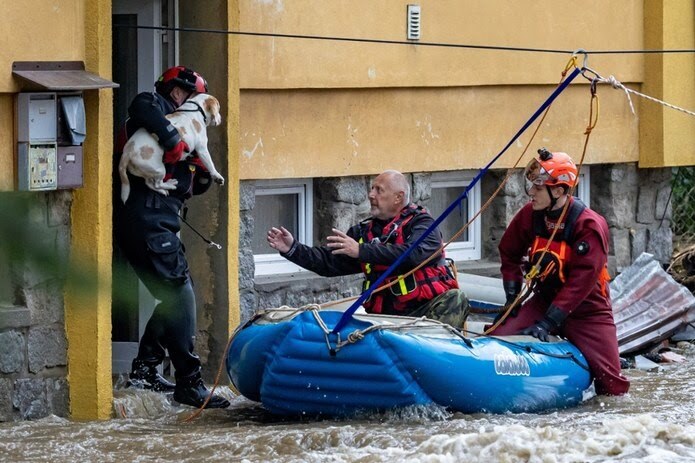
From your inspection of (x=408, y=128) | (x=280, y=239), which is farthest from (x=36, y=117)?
(x=408, y=128)

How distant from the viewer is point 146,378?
7125 millimetres

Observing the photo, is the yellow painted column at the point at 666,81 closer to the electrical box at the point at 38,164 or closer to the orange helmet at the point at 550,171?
the orange helmet at the point at 550,171

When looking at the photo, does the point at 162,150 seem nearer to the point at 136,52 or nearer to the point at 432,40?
the point at 136,52

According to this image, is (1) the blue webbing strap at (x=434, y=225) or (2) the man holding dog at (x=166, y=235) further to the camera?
(2) the man holding dog at (x=166, y=235)

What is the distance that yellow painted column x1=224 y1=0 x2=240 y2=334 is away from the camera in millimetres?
7504

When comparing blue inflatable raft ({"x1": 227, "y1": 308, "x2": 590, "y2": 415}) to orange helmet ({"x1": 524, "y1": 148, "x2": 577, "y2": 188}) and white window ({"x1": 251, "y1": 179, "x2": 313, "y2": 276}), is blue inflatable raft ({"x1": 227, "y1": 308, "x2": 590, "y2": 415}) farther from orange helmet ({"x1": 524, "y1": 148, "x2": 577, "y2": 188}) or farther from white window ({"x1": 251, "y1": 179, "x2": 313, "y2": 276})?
white window ({"x1": 251, "y1": 179, "x2": 313, "y2": 276})

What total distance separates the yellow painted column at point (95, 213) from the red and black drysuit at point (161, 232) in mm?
259

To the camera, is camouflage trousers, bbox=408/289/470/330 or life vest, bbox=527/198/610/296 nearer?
camouflage trousers, bbox=408/289/470/330

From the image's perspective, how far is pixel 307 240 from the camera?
8969 millimetres

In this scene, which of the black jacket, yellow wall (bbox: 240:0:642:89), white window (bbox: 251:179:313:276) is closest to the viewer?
the black jacket

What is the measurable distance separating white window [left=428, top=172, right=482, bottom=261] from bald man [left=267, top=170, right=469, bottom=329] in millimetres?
2562

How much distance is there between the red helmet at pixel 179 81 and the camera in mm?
7016

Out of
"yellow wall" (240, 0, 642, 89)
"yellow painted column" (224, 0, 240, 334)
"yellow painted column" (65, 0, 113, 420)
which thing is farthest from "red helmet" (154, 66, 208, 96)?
"yellow wall" (240, 0, 642, 89)

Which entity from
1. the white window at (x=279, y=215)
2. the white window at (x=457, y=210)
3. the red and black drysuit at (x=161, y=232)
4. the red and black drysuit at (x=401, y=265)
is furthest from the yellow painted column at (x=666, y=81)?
the red and black drysuit at (x=161, y=232)
